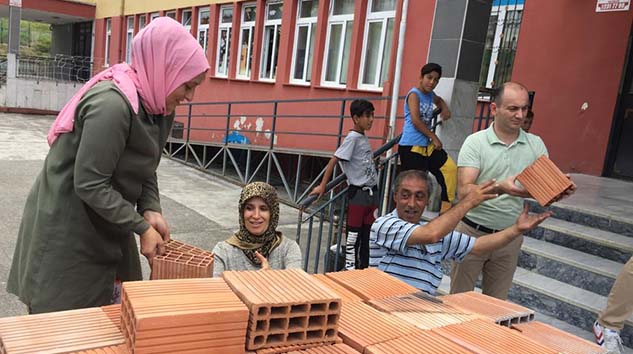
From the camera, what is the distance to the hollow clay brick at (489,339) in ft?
4.86

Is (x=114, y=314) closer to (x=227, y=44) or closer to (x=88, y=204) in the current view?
(x=88, y=204)

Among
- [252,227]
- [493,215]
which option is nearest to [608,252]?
[493,215]

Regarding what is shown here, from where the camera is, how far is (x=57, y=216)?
1920 millimetres

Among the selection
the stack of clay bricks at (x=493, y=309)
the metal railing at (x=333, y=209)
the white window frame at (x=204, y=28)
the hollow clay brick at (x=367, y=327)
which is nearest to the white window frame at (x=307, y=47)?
the white window frame at (x=204, y=28)

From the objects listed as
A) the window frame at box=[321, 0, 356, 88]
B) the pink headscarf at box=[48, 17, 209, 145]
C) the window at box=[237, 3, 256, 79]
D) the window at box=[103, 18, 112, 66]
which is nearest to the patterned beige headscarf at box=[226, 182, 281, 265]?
the pink headscarf at box=[48, 17, 209, 145]

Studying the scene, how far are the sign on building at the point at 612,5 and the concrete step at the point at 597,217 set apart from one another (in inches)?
127

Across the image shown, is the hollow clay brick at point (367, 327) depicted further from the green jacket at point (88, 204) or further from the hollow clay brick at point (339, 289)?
the green jacket at point (88, 204)

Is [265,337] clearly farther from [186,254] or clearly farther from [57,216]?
Answer: [57,216]

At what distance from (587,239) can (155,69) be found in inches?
151

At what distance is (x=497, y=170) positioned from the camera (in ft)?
10.3

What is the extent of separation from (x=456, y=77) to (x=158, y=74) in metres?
3.94

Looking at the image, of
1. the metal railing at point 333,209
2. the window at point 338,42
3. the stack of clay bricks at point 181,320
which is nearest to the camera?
the stack of clay bricks at point 181,320

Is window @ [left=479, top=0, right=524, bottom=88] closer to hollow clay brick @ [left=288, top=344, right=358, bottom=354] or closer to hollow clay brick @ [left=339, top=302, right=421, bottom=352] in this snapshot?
hollow clay brick @ [left=339, top=302, right=421, bottom=352]

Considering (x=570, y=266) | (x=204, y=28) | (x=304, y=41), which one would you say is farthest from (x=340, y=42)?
(x=570, y=266)
